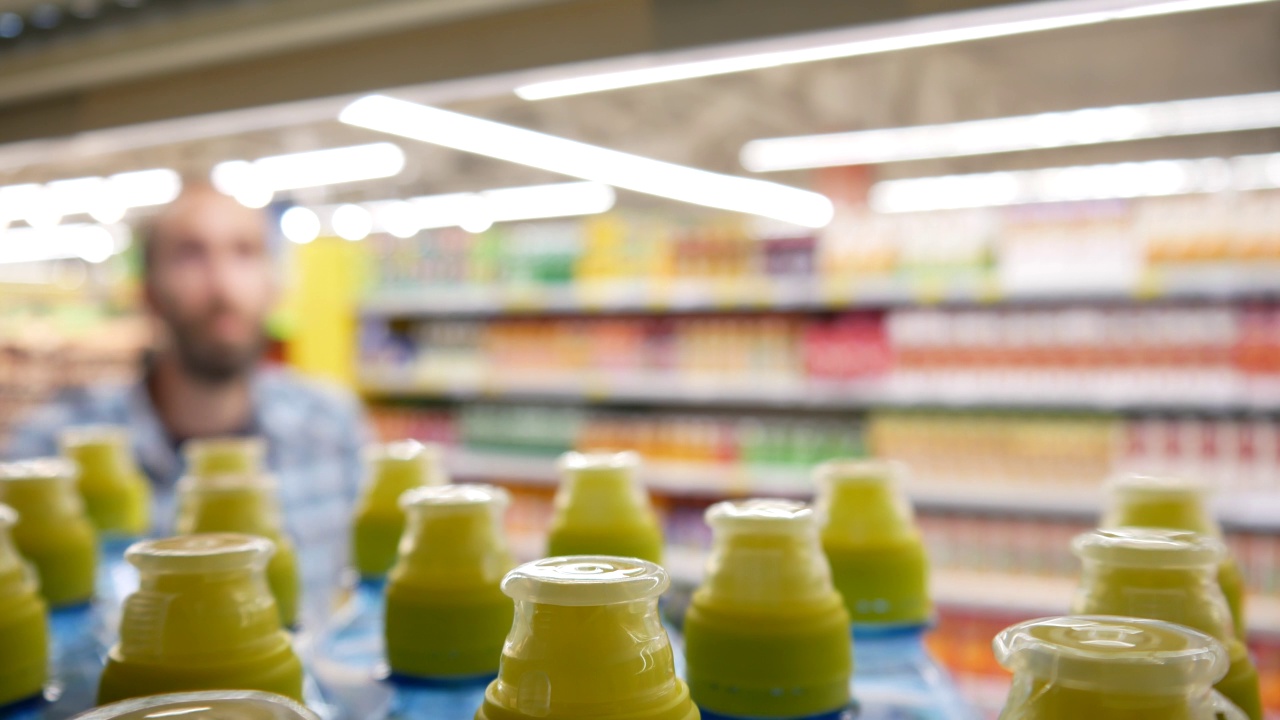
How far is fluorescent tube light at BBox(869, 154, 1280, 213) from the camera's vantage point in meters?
8.10

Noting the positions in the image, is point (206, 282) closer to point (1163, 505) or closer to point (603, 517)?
point (603, 517)

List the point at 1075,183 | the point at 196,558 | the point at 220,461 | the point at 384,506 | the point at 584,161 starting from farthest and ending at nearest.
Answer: the point at 1075,183 < the point at 584,161 < the point at 220,461 < the point at 384,506 < the point at 196,558

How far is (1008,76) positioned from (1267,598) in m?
5.44

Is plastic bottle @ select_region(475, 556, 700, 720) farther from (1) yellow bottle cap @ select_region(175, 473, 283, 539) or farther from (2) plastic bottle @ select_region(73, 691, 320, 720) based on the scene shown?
(1) yellow bottle cap @ select_region(175, 473, 283, 539)

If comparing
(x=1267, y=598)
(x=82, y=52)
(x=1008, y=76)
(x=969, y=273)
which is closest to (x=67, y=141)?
(x=82, y=52)

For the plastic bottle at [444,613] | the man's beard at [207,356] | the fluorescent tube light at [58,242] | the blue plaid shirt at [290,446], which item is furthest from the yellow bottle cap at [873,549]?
the fluorescent tube light at [58,242]

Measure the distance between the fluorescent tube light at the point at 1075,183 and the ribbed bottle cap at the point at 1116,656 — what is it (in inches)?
302

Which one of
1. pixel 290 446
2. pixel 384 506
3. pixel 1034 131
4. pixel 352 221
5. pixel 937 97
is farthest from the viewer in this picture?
pixel 352 221

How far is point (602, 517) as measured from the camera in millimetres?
921

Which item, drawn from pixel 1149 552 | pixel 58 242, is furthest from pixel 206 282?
pixel 58 242

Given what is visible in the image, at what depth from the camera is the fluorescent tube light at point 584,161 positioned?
5.19ft

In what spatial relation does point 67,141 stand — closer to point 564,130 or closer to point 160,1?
point 160,1

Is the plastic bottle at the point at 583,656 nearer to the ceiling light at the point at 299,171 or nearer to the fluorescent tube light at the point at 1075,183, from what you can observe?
the ceiling light at the point at 299,171

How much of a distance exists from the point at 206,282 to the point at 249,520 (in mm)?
2015
